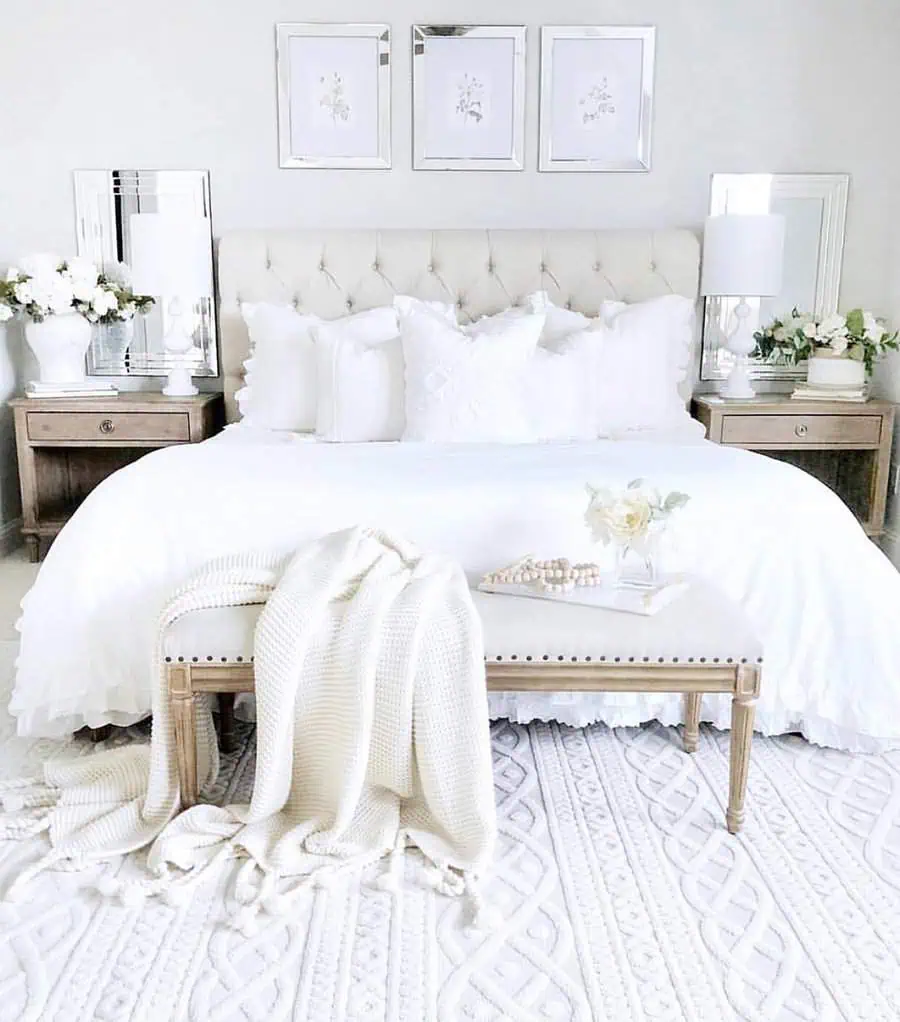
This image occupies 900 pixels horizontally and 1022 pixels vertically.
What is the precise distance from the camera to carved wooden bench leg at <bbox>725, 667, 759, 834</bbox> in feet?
7.13

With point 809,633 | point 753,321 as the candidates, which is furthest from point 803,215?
point 809,633

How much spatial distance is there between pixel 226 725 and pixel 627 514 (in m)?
1.15

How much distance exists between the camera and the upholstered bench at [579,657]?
217cm

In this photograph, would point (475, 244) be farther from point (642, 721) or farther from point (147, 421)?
point (642, 721)

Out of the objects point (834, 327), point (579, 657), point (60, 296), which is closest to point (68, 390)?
point (60, 296)

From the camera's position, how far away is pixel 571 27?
4301 millimetres

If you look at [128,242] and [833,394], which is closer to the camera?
[833,394]

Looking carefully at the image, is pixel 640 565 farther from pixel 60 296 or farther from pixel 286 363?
pixel 60 296

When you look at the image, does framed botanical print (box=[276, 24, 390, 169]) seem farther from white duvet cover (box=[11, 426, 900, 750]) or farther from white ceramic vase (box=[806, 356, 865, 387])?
white duvet cover (box=[11, 426, 900, 750])

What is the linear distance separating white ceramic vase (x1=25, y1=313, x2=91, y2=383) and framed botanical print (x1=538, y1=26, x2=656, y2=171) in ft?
6.70

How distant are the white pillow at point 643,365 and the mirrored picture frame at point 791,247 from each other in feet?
1.44

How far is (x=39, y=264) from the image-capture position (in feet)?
13.7

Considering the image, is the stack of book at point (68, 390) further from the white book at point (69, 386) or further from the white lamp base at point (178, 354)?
the white lamp base at point (178, 354)

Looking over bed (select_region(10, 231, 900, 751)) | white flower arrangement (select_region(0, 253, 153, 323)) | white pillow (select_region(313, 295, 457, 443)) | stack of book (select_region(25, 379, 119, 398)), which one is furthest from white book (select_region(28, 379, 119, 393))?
bed (select_region(10, 231, 900, 751))
